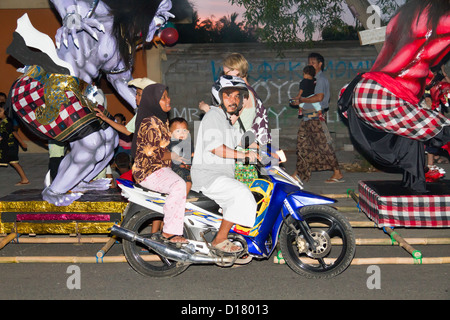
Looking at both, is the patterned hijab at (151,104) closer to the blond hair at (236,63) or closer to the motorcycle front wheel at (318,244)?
the blond hair at (236,63)

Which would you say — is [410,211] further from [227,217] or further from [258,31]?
[258,31]

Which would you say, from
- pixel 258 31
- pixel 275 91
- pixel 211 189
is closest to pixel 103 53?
pixel 211 189

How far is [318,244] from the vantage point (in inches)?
189

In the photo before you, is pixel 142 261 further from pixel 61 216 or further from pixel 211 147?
pixel 211 147

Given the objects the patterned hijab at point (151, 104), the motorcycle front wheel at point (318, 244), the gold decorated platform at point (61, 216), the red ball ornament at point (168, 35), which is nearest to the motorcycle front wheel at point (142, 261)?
the gold decorated platform at point (61, 216)

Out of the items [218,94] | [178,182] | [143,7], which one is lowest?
[178,182]

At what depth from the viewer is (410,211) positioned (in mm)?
5434

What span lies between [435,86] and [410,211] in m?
2.17

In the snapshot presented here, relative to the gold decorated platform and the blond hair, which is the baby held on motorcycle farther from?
the gold decorated platform

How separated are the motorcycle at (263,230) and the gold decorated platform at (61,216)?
680 mm

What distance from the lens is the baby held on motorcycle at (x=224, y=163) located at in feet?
15.4

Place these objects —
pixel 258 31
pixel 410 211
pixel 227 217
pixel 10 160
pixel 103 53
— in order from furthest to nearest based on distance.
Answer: pixel 258 31, pixel 10 160, pixel 103 53, pixel 410 211, pixel 227 217

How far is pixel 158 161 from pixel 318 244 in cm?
166

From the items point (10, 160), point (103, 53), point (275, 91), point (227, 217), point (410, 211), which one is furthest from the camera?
point (275, 91)
